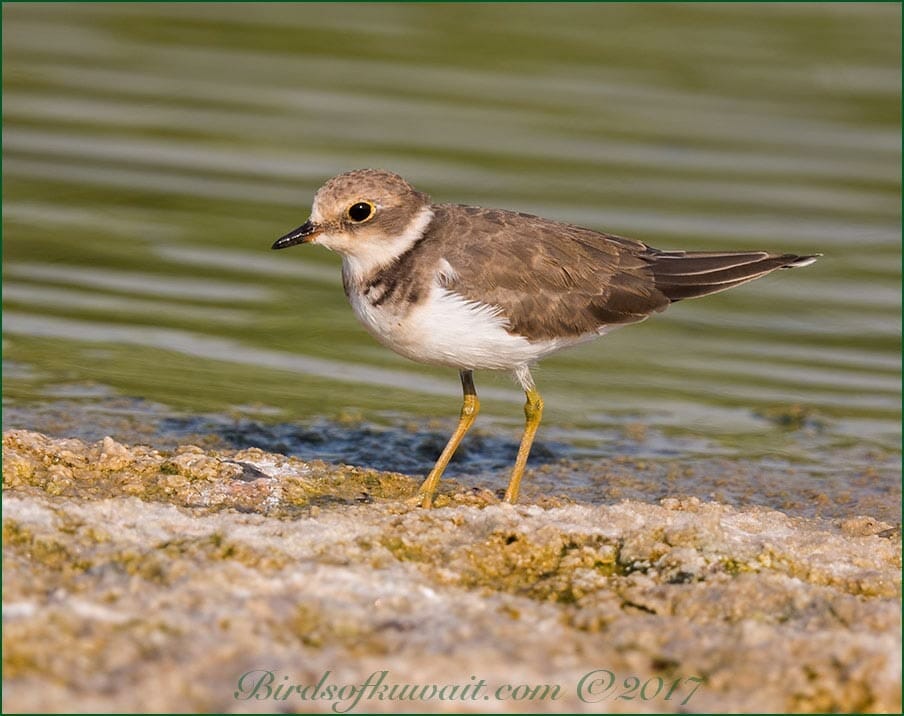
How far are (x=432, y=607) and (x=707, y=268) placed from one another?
13.5 ft

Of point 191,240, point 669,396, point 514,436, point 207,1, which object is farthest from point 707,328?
point 207,1

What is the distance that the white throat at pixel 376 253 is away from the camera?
23.9 ft

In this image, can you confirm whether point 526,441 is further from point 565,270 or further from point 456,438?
point 565,270

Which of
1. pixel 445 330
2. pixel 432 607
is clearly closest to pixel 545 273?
pixel 445 330

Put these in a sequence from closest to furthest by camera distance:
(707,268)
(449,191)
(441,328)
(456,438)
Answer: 1. (441,328)
2. (456,438)
3. (707,268)
4. (449,191)

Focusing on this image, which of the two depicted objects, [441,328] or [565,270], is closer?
[441,328]

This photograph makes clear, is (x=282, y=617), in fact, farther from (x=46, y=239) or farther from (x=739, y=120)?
(x=739, y=120)

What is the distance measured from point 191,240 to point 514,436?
435 cm

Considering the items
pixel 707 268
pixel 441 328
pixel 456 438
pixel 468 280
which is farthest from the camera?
pixel 707 268

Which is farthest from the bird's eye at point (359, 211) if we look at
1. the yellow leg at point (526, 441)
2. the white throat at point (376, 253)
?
the yellow leg at point (526, 441)

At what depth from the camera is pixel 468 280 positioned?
7184 mm

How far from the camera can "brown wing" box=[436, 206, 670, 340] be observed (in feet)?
24.0

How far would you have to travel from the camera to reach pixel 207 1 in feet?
60.2

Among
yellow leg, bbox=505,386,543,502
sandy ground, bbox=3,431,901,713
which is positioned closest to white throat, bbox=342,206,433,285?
yellow leg, bbox=505,386,543,502
